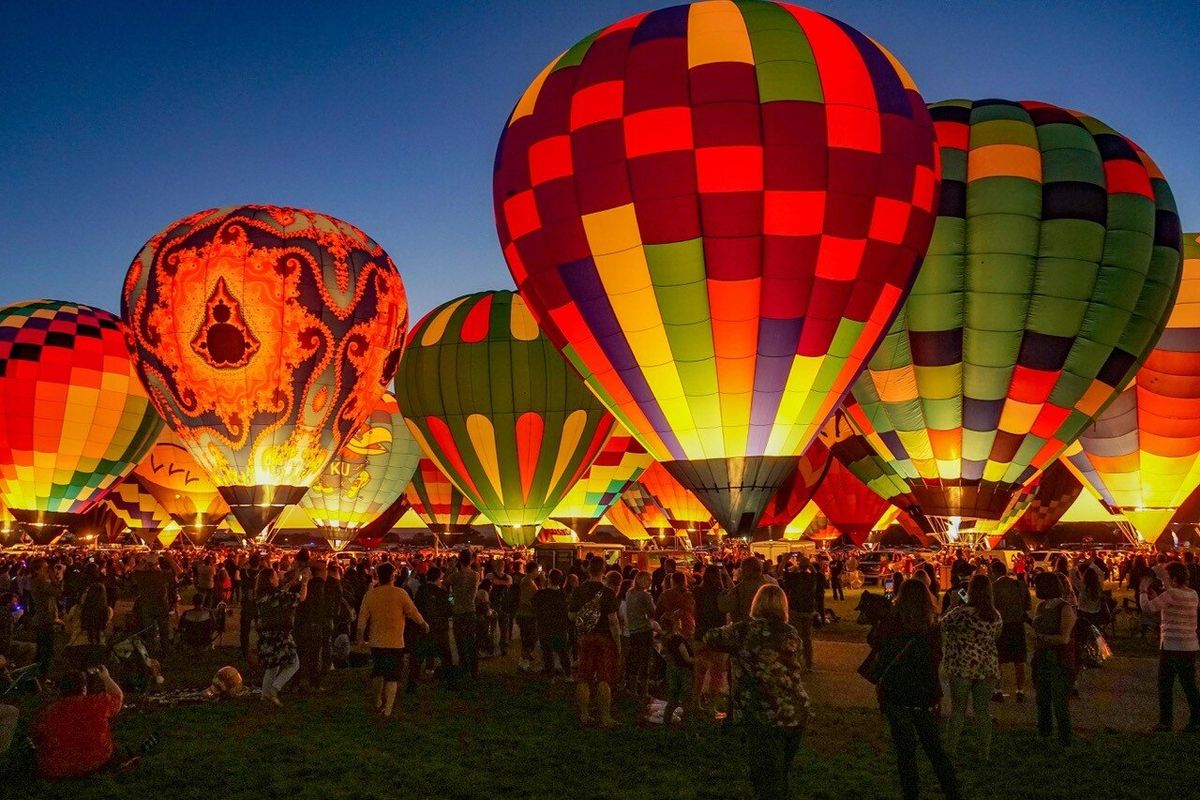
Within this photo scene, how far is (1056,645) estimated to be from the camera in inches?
245

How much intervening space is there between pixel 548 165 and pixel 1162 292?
10.2 meters

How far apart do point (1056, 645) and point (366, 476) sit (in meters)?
28.6

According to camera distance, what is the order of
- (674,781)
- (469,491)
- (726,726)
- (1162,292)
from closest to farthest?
(674,781)
(726,726)
(1162,292)
(469,491)

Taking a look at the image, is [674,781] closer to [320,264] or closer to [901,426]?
[901,426]

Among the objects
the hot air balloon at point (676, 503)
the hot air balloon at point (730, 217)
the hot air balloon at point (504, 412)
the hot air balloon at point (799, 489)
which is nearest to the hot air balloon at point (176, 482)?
the hot air balloon at point (676, 503)

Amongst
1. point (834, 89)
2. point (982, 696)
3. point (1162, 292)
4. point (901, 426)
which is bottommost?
point (982, 696)

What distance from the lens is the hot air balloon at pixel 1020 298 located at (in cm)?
1530

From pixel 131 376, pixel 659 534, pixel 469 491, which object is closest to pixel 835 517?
pixel 659 534

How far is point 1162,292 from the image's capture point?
52.5 feet

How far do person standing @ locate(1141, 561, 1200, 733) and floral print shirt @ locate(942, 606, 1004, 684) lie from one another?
1459 mm

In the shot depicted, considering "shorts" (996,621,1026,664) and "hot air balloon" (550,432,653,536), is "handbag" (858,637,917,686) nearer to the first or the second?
"shorts" (996,621,1026,664)

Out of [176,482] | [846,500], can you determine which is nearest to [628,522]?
[846,500]

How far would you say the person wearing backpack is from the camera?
6.83m

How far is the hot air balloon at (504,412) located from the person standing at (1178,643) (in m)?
15.0
